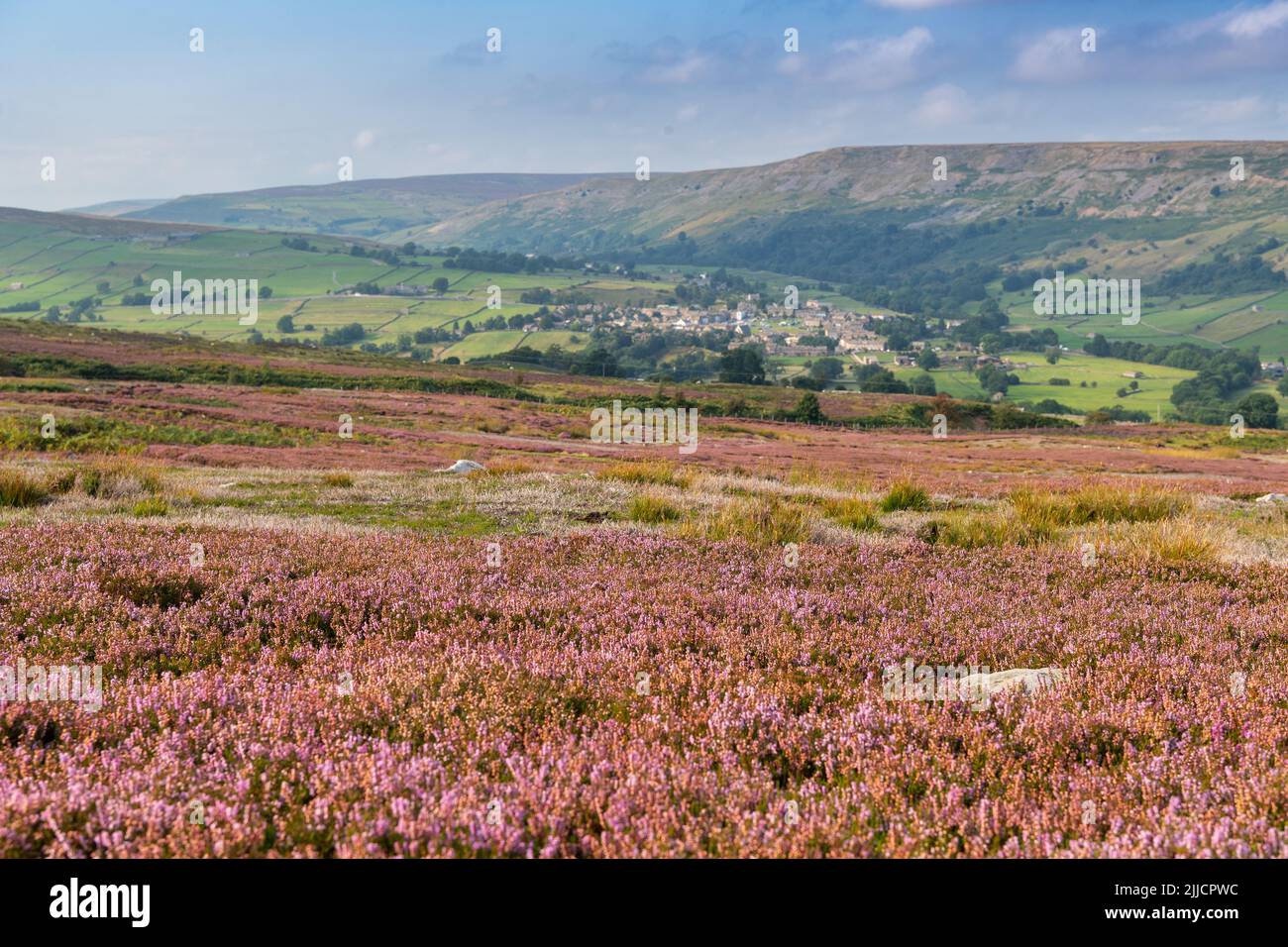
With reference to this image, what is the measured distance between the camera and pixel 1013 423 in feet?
344

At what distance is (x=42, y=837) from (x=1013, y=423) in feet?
373

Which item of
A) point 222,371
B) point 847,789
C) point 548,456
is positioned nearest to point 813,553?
point 847,789

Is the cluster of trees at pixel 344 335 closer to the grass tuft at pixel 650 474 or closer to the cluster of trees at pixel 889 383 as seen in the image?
the cluster of trees at pixel 889 383

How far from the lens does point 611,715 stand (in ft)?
15.3

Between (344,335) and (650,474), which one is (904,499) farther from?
(344,335)

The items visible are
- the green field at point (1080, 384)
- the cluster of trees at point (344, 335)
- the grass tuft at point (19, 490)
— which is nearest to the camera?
the grass tuft at point (19, 490)

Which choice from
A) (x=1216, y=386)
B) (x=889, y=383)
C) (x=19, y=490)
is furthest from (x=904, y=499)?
(x=1216, y=386)

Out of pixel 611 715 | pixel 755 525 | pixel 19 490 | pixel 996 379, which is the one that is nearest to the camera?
pixel 611 715

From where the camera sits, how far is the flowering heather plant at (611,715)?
325 cm

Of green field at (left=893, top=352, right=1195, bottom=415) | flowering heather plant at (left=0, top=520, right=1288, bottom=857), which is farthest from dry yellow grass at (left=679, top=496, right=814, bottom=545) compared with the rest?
green field at (left=893, top=352, right=1195, bottom=415)

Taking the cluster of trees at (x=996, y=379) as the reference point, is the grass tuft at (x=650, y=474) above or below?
below

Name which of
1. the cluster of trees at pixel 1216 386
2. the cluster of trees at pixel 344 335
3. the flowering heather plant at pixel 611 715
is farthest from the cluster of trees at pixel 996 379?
the flowering heather plant at pixel 611 715

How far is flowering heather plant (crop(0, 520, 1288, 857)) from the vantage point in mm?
3254
